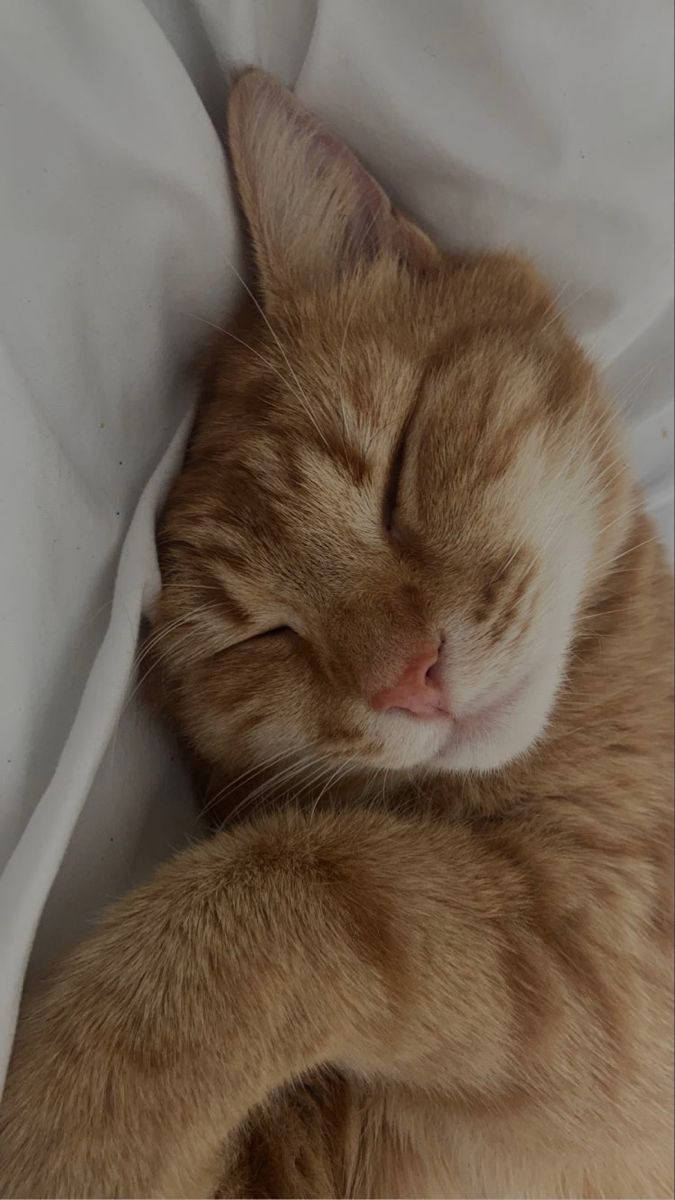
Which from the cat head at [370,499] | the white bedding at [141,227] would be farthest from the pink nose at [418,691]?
the white bedding at [141,227]

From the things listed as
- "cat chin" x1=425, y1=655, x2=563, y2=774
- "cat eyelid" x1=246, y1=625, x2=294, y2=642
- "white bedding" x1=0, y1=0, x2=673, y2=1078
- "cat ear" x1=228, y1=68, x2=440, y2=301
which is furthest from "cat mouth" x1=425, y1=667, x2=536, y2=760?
"cat ear" x1=228, y1=68, x2=440, y2=301

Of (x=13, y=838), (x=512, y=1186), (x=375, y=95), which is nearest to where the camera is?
(x=13, y=838)

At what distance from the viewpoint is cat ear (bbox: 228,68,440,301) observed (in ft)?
3.98

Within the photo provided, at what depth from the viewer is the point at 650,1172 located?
1173 millimetres

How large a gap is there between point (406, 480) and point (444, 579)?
143mm

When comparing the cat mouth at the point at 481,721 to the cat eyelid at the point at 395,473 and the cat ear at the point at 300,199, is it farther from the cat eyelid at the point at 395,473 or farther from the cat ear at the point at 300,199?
the cat ear at the point at 300,199

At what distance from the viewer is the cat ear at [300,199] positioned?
1212mm

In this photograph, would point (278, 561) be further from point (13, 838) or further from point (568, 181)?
point (568, 181)

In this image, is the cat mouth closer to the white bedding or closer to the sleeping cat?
the sleeping cat

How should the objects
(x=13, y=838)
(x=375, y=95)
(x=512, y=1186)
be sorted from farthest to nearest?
1. (x=375, y=95)
2. (x=512, y=1186)
3. (x=13, y=838)

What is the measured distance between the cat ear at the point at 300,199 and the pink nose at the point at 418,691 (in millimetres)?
518

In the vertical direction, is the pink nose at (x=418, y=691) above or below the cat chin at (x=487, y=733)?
above

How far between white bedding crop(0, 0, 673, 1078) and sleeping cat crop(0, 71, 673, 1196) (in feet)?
0.23

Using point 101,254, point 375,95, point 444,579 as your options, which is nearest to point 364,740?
point 444,579
